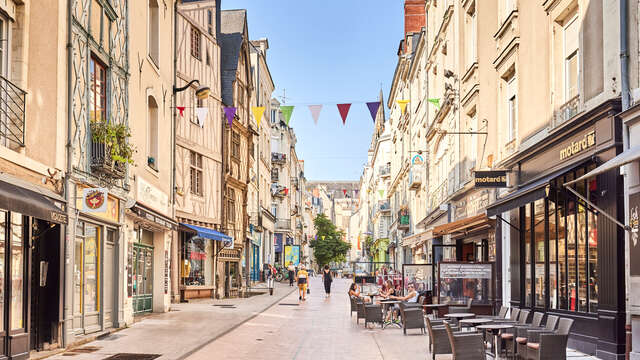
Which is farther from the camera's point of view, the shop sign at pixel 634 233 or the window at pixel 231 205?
the window at pixel 231 205

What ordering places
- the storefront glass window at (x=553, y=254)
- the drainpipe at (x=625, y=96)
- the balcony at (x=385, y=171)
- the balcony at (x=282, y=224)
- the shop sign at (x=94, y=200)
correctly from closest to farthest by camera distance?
the drainpipe at (x=625, y=96), the shop sign at (x=94, y=200), the storefront glass window at (x=553, y=254), the balcony at (x=385, y=171), the balcony at (x=282, y=224)

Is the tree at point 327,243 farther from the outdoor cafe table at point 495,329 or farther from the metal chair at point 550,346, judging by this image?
the metal chair at point 550,346

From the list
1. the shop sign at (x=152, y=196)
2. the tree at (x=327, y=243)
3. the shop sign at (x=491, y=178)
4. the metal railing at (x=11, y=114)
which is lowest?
the tree at (x=327, y=243)

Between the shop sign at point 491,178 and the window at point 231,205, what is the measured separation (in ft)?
56.5

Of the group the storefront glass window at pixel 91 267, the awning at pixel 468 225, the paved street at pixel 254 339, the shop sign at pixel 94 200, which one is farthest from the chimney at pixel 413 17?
the shop sign at pixel 94 200

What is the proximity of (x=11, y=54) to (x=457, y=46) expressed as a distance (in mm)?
15179

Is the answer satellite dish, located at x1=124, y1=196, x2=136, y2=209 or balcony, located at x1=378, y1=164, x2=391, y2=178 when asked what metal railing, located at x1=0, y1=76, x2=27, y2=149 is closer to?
satellite dish, located at x1=124, y1=196, x2=136, y2=209

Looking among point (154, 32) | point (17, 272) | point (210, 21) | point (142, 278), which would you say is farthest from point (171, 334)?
point (210, 21)

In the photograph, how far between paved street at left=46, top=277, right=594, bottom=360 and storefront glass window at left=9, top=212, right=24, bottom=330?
113 cm

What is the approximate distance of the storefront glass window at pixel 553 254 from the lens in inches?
531

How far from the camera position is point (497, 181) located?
52.9 ft

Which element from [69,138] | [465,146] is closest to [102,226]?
[69,138]

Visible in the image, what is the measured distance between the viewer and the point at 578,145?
473 inches

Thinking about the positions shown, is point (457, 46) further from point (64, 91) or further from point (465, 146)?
point (64, 91)
